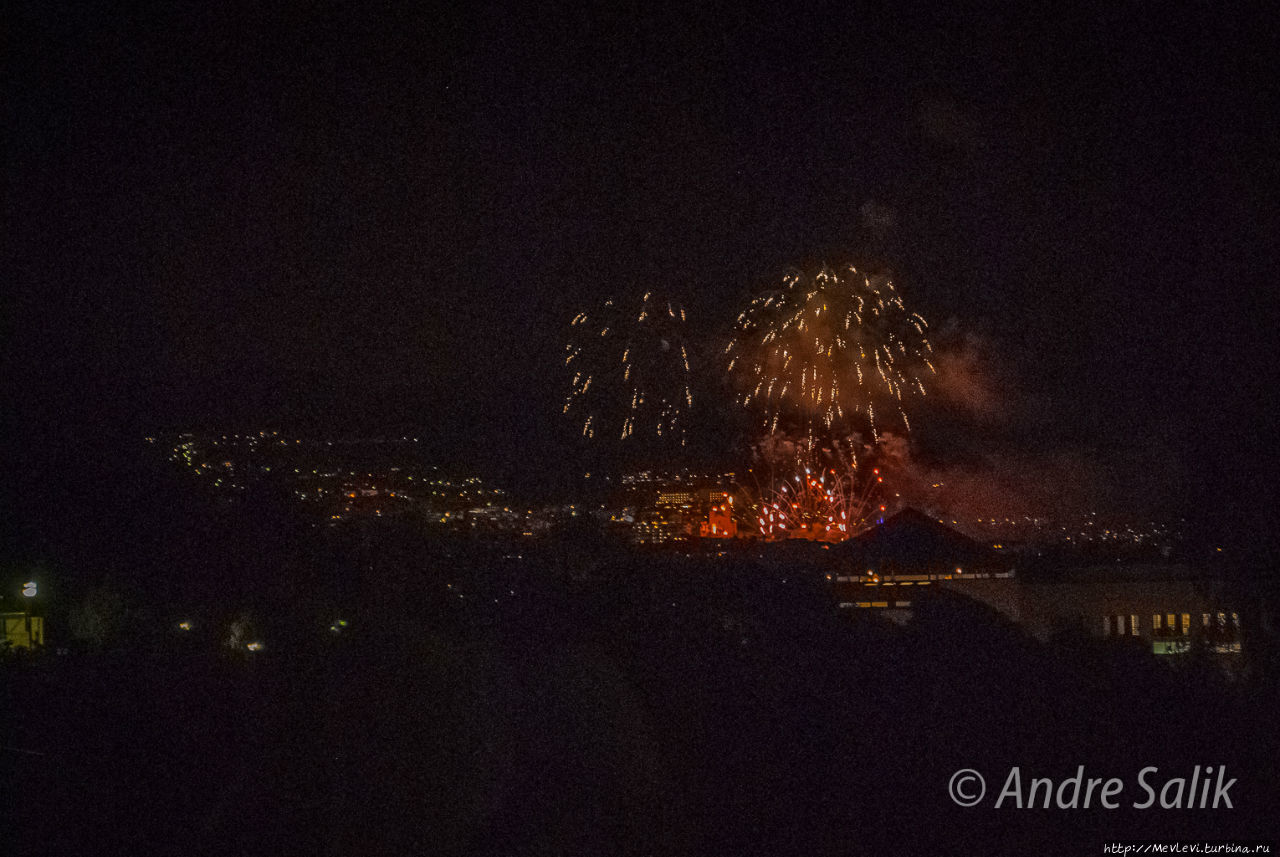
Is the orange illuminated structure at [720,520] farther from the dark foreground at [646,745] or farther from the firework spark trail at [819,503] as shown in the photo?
the dark foreground at [646,745]

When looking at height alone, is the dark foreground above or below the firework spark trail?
below

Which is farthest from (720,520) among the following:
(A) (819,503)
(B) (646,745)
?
(B) (646,745)

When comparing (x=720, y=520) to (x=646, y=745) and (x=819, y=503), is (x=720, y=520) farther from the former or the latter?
(x=646, y=745)

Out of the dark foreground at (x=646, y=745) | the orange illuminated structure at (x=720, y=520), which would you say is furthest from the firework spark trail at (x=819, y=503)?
the dark foreground at (x=646, y=745)

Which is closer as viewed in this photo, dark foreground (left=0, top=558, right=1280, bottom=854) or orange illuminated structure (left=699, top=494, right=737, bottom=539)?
dark foreground (left=0, top=558, right=1280, bottom=854)

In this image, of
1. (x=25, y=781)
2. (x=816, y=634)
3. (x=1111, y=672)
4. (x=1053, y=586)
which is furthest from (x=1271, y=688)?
(x=25, y=781)

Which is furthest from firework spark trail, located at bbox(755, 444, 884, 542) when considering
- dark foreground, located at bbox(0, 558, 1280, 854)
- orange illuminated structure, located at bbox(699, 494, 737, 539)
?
dark foreground, located at bbox(0, 558, 1280, 854)

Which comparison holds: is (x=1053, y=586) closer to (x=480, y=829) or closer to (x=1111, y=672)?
(x=1111, y=672)

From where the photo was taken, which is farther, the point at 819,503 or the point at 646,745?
the point at 819,503

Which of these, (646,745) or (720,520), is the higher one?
(720,520)

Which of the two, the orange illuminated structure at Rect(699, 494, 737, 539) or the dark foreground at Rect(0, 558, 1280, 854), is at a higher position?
the orange illuminated structure at Rect(699, 494, 737, 539)

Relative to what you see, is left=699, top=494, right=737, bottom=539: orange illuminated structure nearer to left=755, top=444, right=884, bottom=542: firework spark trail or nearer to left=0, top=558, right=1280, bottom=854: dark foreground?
left=755, top=444, right=884, bottom=542: firework spark trail
